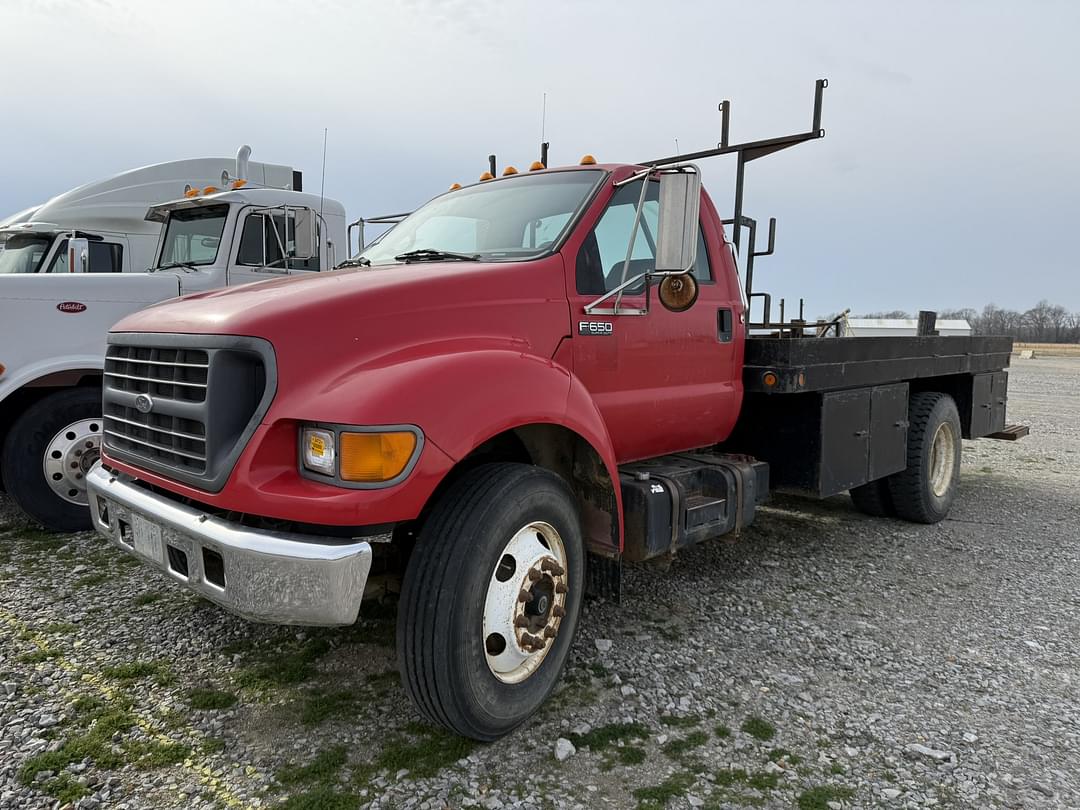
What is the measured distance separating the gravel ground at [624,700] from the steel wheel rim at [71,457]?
448 millimetres

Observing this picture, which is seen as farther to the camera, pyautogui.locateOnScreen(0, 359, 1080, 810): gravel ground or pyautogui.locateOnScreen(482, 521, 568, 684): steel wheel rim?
pyautogui.locateOnScreen(482, 521, 568, 684): steel wheel rim

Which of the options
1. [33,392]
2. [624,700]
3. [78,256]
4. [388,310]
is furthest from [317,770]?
[78,256]

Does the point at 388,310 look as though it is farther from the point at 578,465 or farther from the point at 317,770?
the point at 317,770

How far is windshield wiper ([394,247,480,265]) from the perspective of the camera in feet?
11.3

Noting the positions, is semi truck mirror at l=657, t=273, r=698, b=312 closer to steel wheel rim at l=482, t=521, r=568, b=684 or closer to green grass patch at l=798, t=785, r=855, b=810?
steel wheel rim at l=482, t=521, r=568, b=684

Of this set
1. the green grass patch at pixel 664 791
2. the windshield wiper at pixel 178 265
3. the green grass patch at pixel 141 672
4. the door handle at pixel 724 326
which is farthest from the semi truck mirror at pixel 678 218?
the windshield wiper at pixel 178 265

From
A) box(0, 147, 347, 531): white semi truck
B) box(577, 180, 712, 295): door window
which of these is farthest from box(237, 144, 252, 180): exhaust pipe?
box(577, 180, 712, 295): door window

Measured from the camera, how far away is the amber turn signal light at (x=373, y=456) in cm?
242

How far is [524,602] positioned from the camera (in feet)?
9.50

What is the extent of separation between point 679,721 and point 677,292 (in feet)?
6.19

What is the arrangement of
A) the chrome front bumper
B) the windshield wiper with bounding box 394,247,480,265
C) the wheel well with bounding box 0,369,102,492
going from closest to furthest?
the chrome front bumper → the windshield wiper with bounding box 394,247,480,265 → the wheel well with bounding box 0,369,102,492

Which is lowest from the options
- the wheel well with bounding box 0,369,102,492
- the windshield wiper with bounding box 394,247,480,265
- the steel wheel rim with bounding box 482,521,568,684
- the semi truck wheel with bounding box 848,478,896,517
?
the semi truck wheel with bounding box 848,478,896,517

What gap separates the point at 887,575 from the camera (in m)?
4.87

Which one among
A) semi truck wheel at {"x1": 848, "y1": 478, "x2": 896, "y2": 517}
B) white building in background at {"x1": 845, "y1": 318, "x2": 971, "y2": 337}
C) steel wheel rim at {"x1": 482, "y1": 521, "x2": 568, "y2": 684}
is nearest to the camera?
steel wheel rim at {"x1": 482, "y1": 521, "x2": 568, "y2": 684}
